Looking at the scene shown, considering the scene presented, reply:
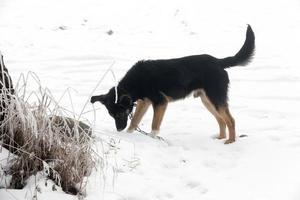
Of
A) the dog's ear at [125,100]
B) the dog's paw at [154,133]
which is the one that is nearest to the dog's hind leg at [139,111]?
the dog's ear at [125,100]

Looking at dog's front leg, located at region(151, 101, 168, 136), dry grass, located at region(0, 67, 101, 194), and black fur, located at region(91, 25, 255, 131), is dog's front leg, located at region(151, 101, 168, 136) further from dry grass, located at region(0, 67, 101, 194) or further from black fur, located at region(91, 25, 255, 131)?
dry grass, located at region(0, 67, 101, 194)

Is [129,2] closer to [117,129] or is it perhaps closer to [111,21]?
[111,21]

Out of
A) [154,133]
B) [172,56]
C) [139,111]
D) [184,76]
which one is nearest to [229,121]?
[184,76]

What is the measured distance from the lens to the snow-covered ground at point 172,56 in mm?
4055

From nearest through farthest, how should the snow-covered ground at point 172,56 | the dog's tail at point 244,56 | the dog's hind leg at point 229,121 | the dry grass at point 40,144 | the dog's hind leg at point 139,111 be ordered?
the dry grass at point 40,144
the snow-covered ground at point 172,56
the dog's hind leg at point 229,121
the dog's tail at point 244,56
the dog's hind leg at point 139,111

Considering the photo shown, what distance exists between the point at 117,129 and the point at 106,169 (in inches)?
76.8

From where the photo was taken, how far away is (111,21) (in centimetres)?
1334

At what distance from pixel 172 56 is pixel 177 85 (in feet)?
14.6

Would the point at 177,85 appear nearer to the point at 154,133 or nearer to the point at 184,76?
the point at 184,76

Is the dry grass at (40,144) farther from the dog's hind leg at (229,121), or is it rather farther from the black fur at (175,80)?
the dog's hind leg at (229,121)

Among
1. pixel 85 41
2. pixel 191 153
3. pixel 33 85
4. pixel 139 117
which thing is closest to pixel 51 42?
pixel 85 41

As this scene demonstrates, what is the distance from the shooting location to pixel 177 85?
5664 mm

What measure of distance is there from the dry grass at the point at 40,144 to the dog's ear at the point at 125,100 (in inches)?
83.4

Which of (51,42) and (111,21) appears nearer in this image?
(51,42)
